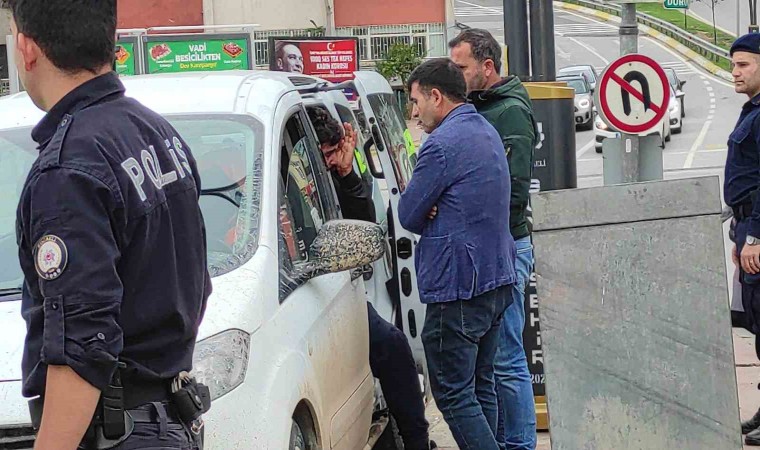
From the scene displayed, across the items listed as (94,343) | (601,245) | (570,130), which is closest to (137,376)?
(94,343)

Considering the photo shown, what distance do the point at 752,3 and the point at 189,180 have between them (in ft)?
132

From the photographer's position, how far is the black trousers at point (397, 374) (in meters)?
5.12

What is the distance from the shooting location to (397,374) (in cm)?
515

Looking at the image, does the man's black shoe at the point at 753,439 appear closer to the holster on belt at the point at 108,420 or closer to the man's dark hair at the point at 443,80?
the man's dark hair at the point at 443,80

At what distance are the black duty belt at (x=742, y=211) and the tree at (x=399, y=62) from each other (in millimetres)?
31723

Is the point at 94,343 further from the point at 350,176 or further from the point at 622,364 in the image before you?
the point at 350,176

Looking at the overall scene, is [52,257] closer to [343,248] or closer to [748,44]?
[343,248]

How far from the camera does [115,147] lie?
7.44ft

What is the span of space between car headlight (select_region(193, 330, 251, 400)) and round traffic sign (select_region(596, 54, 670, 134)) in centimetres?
436

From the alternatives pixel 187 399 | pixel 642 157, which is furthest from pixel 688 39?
pixel 187 399

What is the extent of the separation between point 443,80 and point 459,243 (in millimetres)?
729

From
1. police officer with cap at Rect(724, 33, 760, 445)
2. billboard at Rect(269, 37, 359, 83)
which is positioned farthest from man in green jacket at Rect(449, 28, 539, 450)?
billboard at Rect(269, 37, 359, 83)

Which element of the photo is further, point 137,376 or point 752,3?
point 752,3

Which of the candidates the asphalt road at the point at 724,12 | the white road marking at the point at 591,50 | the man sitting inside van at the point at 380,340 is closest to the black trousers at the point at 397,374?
the man sitting inside van at the point at 380,340
